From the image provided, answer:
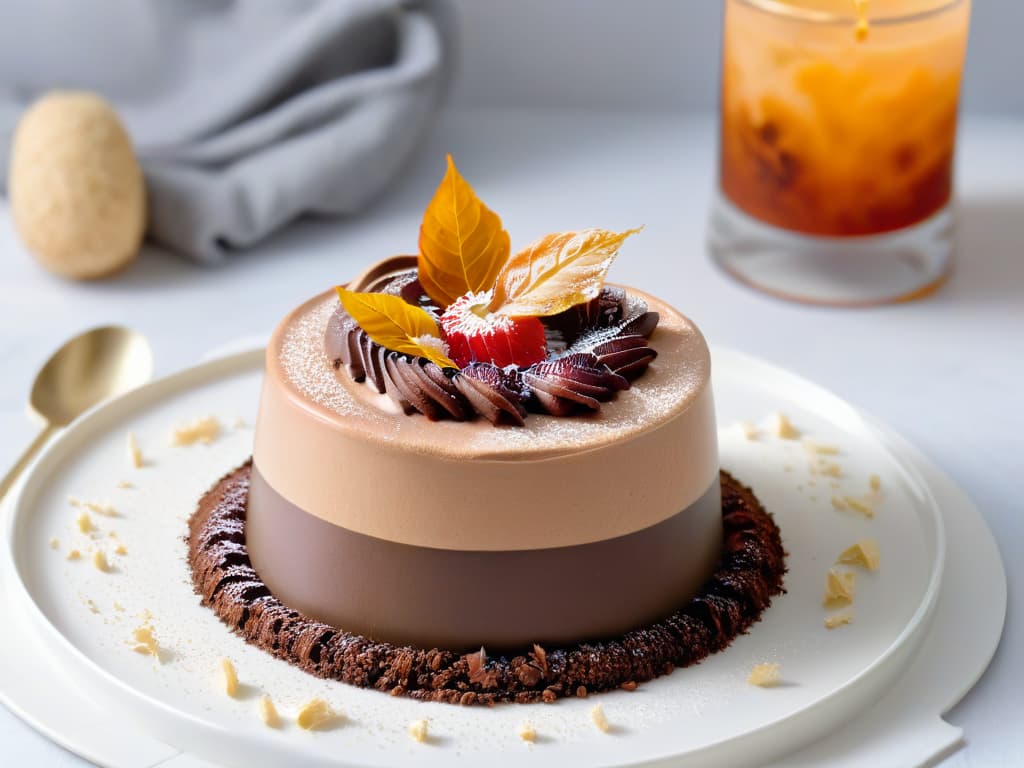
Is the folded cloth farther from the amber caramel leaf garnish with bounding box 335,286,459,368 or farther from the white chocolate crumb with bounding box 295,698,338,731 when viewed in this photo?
the white chocolate crumb with bounding box 295,698,338,731

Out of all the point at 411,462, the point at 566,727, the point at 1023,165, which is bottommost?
the point at 1023,165

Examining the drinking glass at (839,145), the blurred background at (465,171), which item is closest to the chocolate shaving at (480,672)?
the blurred background at (465,171)

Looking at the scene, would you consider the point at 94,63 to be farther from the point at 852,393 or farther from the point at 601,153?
the point at 852,393

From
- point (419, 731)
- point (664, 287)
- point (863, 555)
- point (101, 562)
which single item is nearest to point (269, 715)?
point (419, 731)

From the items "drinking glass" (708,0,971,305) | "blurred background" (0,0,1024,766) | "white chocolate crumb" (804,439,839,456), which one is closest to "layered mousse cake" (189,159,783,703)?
"white chocolate crumb" (804,439,839,456)

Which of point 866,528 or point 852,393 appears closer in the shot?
point 866,528

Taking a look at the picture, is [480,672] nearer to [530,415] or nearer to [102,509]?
[530,415]

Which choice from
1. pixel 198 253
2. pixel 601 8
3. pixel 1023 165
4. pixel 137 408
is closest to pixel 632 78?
pixel 601 8
